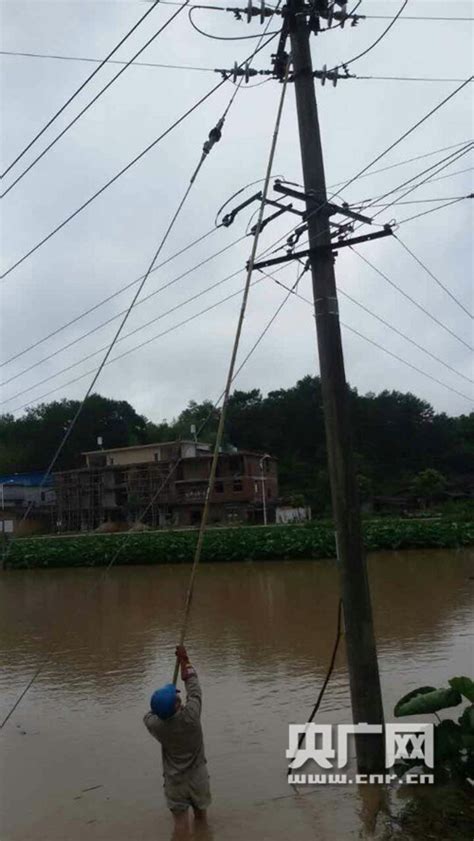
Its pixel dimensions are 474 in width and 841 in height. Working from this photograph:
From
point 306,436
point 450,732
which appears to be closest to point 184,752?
point 450,732

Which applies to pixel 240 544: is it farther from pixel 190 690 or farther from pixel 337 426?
pixel 190 690

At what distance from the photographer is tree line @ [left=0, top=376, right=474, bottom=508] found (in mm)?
76000

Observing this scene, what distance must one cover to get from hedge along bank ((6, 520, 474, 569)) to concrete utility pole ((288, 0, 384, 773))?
83.3 ft

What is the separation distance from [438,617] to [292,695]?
7206 millimetres

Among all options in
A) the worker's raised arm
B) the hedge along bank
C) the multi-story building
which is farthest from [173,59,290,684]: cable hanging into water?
the multi-story building

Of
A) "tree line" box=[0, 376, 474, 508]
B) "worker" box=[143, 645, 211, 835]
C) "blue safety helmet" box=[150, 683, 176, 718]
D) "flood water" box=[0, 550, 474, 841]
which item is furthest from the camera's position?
"tree line" box=[0, 376, 474, 508]

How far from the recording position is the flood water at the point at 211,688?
6.23 metres

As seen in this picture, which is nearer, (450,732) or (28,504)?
(450,732)

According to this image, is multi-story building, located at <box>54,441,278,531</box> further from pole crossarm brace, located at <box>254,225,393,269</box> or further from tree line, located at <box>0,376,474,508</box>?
pole crossarm brace, located at <box>254,225,393,269</box>

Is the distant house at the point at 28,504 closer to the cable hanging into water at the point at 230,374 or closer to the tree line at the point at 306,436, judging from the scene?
the tree line at the point at 306,436

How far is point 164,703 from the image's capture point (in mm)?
5594

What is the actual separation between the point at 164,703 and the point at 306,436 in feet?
242

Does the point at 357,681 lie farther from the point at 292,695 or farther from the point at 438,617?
the point at 438,617

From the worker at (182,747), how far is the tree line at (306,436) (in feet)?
211
